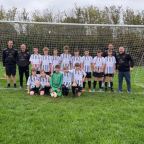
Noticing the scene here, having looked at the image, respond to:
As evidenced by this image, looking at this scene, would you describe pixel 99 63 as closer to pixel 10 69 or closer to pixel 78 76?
pixel 78 76

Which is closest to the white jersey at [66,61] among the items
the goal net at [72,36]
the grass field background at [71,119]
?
the grass field background at [71,119]

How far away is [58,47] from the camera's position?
17.6 metres

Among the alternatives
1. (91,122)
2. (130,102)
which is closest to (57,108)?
(91,122)

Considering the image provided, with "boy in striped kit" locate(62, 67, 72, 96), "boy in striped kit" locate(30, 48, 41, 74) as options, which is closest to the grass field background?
"boy in striped kit" locate(62, 67, 72, 96)

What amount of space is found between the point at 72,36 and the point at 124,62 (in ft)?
12.8

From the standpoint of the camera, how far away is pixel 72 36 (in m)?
18.0

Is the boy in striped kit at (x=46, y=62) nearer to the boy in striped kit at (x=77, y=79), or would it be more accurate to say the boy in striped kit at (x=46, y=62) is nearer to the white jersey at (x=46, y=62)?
the white jersey at (x=46, y=62)

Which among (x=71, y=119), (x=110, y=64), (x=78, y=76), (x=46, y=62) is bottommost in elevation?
(x=71, y=119)

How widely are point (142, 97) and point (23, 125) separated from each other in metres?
6.02

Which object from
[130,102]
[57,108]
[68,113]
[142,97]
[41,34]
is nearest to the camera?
[68,113]

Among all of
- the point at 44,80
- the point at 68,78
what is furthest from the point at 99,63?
the point at 44,80

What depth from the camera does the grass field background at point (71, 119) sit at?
8109 mm

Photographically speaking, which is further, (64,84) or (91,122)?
(64,84)

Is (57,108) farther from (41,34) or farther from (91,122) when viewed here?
(41,34)
